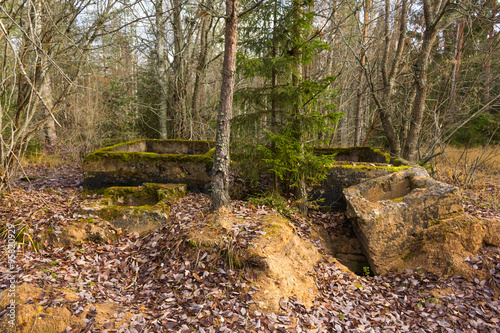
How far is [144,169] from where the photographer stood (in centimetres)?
655

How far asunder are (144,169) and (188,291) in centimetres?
400

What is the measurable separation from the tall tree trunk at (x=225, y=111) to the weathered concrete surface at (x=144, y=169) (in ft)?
6.43

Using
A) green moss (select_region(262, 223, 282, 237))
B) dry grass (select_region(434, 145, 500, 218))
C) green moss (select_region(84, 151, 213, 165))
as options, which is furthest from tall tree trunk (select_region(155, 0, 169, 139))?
dry grass (select_region(434, 145, 500, 218))

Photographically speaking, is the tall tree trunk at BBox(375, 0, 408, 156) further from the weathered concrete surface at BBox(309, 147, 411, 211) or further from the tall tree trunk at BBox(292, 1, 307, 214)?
the tall tree trunk at BBox(292, 1, 307, 214)

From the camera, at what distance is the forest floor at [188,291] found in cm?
292

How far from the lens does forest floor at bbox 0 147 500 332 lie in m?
2.92

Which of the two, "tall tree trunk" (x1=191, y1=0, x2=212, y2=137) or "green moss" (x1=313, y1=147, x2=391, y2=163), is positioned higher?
"tall tree trunk" (x1=191, y1=0, x2=212, y2=137)

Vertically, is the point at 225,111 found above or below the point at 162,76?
below

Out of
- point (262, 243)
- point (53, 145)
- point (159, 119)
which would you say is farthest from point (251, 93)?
point (53, 145)

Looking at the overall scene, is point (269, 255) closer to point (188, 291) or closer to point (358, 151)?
point (188, 291)

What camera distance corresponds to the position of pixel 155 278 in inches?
141

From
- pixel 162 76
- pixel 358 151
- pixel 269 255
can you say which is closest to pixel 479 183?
pixel 358 151

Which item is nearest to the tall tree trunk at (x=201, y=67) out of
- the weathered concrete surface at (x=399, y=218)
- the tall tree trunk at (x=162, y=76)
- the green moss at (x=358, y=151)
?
the tall tree trunk at (x=162, y=76)

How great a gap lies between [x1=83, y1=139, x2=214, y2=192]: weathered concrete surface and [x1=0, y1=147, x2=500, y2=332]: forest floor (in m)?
1.70
